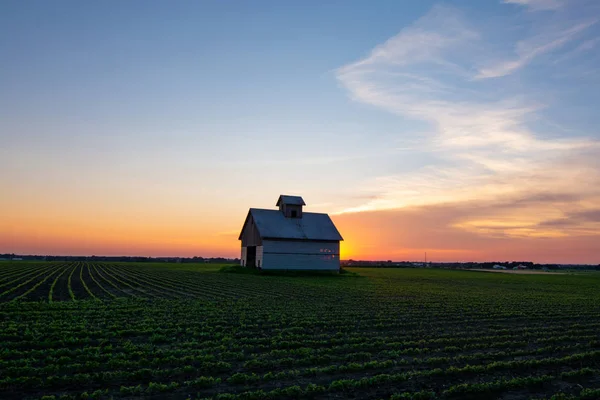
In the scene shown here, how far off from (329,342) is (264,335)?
2515 mm

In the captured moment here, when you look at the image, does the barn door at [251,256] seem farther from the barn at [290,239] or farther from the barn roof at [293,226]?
the barn roof at [293,226]

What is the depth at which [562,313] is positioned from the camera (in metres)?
25.1

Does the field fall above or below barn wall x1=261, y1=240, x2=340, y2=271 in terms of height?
below

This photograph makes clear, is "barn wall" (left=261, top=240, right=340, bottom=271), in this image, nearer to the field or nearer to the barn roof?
the barn roof

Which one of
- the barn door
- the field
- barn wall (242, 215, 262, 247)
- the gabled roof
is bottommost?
the field

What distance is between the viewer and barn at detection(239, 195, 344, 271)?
200 ft

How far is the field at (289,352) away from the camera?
10375 millimetres

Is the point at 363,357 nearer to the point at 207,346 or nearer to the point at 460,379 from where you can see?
the point at 460,379

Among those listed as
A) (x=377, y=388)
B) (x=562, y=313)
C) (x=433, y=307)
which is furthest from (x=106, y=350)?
(x=562, y=313)

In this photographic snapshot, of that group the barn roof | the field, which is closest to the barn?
the barn roof

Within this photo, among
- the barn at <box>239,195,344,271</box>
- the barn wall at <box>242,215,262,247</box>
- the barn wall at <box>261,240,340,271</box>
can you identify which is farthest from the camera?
the barn wall at <box>242,215,262,247</box>

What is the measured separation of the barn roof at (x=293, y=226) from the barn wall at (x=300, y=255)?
864 mm

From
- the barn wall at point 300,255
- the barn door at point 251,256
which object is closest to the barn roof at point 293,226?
the barn wall at point 300,255

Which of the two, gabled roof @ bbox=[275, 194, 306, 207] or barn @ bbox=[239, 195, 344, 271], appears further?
gabled roof @ bbox=[275, 194, 306, 207]
